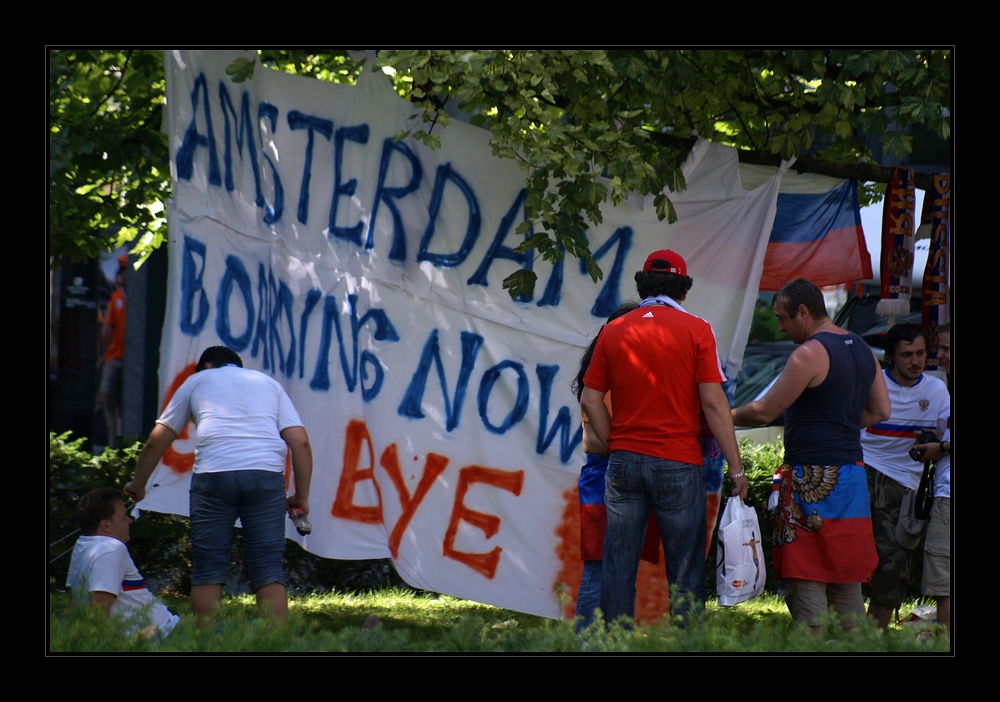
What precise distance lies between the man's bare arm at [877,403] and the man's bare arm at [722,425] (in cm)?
70

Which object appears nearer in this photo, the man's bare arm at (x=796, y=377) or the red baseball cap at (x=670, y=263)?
the man's bare arm at (x=796, y=377)

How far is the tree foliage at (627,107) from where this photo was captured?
472 centimetres

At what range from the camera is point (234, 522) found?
4.92m

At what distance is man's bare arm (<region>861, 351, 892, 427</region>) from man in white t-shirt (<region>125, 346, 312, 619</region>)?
2584 millimetres

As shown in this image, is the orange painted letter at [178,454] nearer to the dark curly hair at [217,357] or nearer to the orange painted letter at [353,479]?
the dark curly hair at [217,357]

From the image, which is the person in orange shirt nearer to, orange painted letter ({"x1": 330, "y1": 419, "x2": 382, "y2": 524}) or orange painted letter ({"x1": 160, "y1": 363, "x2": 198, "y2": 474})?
orange painted letter ({"x1": 160, "y1": 363, "x2": 198, "y2": 474})

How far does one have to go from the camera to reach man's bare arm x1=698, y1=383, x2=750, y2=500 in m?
4.17

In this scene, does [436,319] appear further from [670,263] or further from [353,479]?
[670,263]

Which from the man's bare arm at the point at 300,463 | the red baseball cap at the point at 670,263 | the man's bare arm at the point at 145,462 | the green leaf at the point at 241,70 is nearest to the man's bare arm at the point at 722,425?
the red baseball cap at the point at 670,263

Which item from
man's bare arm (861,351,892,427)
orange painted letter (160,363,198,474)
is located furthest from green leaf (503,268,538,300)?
orange painted letter (160,363,198,474)

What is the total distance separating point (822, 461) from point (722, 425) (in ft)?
1.72

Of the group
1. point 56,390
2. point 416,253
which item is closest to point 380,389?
point 416,253

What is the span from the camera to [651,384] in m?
Answer: 4.20

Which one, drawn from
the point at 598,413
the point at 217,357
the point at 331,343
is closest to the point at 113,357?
the point at 331,343
